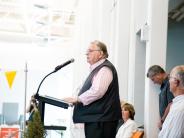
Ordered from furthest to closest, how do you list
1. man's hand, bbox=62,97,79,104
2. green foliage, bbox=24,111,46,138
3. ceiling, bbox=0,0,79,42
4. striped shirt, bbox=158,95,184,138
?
ceiling, bbox=0,0,79,42
man's hand, bbox=62,97,79,104
green foliage, bbox=24,111,46,138
striped shirt, bbox=158,95,184,138

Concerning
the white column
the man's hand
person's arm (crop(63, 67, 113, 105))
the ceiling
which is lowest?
the man's hand

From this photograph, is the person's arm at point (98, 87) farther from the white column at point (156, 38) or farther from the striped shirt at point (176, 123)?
the striped shirt at point (176, 123)

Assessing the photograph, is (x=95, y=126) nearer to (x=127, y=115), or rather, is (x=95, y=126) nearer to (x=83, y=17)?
(x=127, y=115)

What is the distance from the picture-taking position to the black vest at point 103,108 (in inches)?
122

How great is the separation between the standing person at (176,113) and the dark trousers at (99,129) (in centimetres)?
72

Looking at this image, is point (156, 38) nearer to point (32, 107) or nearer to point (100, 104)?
point (100, 104)

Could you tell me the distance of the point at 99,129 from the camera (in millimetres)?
3111

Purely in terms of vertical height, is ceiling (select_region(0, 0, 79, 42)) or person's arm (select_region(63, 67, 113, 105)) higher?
ceiling (select_region(0, 0, 79, 42))

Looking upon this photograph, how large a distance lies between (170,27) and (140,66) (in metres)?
2.77

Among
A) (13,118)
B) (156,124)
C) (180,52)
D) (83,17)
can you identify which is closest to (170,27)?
(180,52)

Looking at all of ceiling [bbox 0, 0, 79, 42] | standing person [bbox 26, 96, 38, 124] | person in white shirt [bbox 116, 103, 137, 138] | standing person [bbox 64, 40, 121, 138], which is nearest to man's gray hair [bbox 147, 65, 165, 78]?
standing person [bbox 64, 40, 121, 138]

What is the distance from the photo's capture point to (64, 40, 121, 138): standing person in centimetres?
305

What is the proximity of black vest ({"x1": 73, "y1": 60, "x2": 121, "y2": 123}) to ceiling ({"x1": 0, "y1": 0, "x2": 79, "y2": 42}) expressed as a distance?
A: 655 cm

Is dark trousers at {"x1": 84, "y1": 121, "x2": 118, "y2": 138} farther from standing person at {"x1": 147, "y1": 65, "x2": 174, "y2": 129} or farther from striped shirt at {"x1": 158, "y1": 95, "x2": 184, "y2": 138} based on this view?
striped shirt at {"x1": 158, "y1": 95, "x2": 184, "y2": 138}
